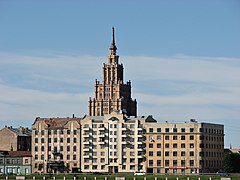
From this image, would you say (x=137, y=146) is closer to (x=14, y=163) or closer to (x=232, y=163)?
(x=232, y=163)

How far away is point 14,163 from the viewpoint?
19338 cm

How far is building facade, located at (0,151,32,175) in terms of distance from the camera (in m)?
192

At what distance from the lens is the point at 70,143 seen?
654 feet

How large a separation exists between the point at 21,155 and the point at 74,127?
1668cm

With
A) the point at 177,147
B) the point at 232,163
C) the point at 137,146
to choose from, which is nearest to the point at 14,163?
the point at 137,146

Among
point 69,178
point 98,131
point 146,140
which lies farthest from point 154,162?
point 69,178

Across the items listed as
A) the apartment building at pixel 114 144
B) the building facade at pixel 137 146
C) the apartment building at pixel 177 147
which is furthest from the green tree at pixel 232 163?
the apartment building at pixel 114 144

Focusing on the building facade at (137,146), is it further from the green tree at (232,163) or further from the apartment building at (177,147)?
the green tree at (232,163)

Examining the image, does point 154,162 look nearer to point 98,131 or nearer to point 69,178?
point 98,131

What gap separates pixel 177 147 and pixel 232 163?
1651 cm

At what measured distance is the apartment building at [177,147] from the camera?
187250mm

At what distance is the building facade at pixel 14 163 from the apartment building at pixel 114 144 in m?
15.9

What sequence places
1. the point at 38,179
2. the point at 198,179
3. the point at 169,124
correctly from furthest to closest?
1. the point at 169,124
2. the point at 38,179
3. the point at 198,179

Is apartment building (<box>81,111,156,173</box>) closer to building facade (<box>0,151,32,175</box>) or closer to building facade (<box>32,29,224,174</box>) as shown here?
building facade (<box>32,29,224,174</box>)
